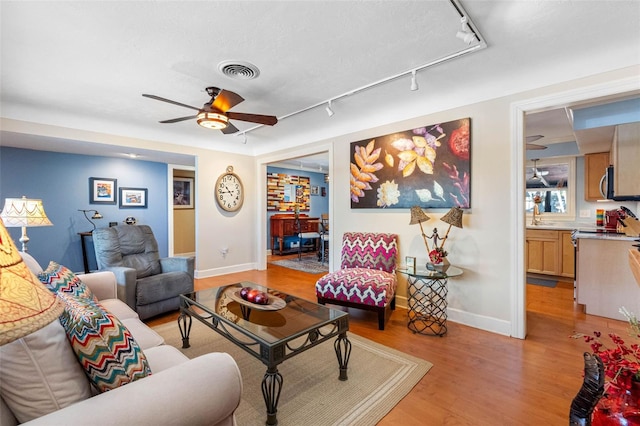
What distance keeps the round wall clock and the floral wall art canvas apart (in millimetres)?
2443

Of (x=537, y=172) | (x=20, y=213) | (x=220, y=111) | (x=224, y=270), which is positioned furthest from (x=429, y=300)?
(x=20, y=213)

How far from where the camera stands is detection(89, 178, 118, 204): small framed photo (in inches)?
197

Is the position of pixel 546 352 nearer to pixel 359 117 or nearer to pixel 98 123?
pixel 359 117

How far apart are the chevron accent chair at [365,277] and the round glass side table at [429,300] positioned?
0.25 metres

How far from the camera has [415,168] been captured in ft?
10.9

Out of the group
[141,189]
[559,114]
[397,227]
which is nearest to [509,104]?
[559,114]

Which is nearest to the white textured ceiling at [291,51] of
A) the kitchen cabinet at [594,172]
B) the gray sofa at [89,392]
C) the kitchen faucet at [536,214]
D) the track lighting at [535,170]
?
the gray sofa at [89,392]

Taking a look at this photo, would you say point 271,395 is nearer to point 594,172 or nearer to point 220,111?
point 220,111

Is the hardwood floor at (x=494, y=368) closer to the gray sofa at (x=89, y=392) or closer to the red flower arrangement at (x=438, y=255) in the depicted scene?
the red flower arrangement at (x=438, y=255)

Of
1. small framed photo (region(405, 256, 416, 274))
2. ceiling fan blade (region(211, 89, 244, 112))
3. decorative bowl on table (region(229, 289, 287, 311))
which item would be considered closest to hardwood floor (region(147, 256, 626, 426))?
small framed photo (region(405, 256, 416, 274))

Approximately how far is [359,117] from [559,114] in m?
2.41

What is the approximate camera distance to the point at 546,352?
238 centimetres

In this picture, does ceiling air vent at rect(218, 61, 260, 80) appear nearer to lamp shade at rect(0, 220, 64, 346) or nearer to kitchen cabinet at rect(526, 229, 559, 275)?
lamp shade at rect(0, 220, 64, 346)

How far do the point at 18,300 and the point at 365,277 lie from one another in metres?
2.72
